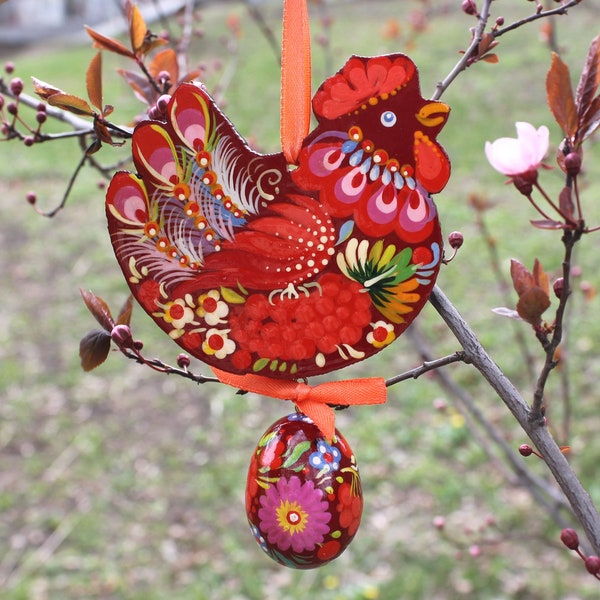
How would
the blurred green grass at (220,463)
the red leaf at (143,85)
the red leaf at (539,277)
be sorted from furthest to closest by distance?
1. the blurred green grass at (220,463)
2. the red leaf at (143,85)
3. the red leaf at (539,277)

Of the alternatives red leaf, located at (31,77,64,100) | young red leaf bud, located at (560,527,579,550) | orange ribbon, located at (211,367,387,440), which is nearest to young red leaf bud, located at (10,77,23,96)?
red leaf, located at (31,77,64,100)

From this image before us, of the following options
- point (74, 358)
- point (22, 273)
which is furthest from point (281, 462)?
point (22, 273)

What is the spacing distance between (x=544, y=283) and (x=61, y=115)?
0.83 metres

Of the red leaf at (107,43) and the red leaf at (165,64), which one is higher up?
the red leaf at (107,43)

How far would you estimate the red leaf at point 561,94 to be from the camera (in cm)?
65

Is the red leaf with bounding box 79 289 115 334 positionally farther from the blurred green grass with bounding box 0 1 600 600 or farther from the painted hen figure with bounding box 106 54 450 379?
the blurred green grass with bounding box 0 1 600 600

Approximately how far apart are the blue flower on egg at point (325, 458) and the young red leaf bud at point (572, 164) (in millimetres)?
470

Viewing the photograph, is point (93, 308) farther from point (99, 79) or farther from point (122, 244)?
point (99, 79)

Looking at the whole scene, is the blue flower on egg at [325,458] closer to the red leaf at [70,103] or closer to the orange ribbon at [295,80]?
the orange ribbon at [295,80]

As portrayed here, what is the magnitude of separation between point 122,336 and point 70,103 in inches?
10.1

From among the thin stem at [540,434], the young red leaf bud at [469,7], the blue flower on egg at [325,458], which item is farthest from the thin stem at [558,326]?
the young red leaf bud at [469,7]

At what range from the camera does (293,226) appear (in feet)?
2.71

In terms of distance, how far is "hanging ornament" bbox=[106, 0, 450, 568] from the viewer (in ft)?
2.55

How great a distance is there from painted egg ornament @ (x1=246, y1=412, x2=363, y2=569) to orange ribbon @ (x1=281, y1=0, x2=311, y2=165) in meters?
0.35
